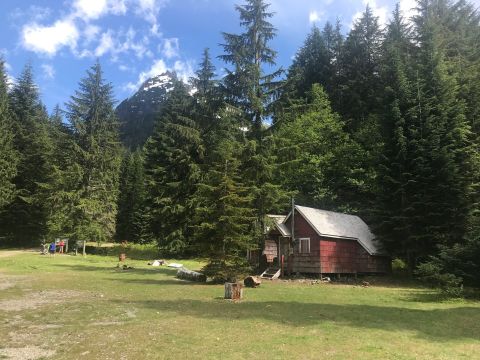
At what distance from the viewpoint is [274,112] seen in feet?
111

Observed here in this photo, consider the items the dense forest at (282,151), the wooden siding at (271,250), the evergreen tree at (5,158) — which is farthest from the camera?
the evergreen tree at (5,158)

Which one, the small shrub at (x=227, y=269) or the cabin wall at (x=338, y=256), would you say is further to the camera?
the cabin wall at (x=338, y=256)

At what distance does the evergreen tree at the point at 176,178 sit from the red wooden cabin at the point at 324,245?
1249 cm

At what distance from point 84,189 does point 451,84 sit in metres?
36.7

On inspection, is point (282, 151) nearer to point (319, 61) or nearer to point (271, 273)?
point (271, 273)

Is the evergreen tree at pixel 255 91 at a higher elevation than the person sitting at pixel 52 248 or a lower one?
higher

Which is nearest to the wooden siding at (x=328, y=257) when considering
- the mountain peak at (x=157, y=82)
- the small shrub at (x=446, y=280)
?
the small shrub at (x=446, y=280)

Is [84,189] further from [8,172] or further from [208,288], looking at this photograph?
[208,288]

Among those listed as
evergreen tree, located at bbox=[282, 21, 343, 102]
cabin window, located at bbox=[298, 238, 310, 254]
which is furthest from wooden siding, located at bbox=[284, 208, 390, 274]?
evergreen tree, located at bbox=[282, 21, 343, 102]

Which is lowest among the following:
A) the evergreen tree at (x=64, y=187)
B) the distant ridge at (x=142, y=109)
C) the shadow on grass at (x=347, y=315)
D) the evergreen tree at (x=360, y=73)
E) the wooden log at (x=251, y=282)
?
the shadow on grass at (x=347, y=315)

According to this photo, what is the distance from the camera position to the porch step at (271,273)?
30797 millimetres

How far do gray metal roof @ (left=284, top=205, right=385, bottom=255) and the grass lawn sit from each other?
10550 millimetres

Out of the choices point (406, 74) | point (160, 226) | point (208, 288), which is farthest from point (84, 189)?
point (406, 74)

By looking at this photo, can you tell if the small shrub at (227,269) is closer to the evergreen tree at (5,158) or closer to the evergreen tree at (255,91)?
the evergreen tree at (255,91)
